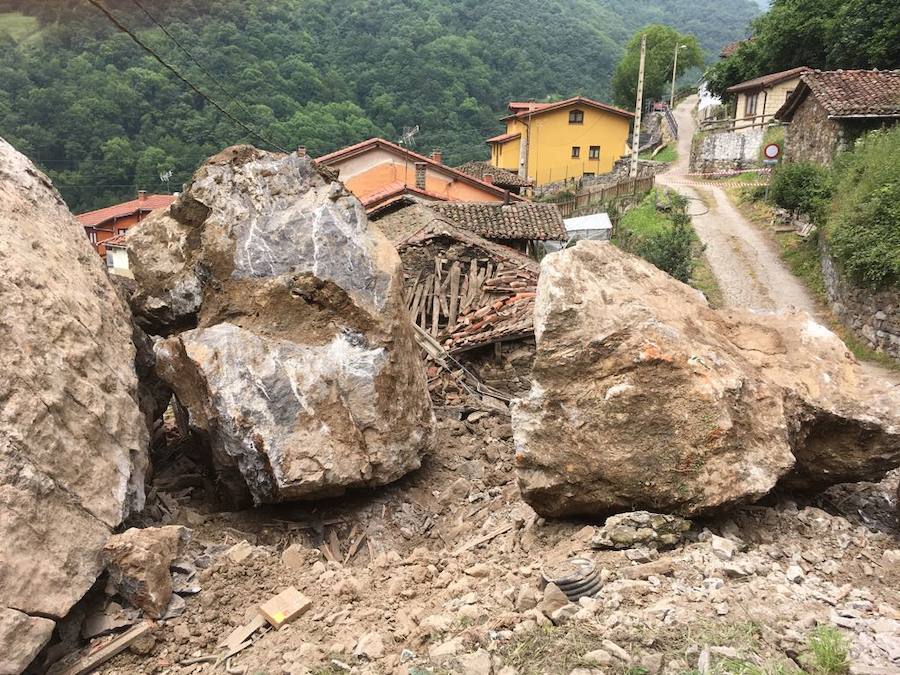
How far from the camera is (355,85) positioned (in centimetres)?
5409

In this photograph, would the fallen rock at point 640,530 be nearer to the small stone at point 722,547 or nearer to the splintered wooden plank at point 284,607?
the small stone at point 722,547

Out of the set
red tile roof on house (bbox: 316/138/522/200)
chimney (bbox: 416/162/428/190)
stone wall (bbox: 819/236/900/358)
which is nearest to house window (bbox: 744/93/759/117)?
red tile roof on house (bbox: 316/138/522/200)

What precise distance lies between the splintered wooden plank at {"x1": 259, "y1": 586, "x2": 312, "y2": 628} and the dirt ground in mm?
84

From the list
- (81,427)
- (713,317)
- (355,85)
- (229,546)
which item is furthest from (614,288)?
(355,85)

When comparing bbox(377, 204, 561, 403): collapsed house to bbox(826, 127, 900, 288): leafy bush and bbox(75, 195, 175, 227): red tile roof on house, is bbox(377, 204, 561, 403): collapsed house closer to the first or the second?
bbox(826, 127, 900, 288): leafy bush

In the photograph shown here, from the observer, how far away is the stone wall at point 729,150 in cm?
3300

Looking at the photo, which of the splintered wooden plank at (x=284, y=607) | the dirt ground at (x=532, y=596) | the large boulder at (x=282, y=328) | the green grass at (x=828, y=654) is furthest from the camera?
the large boulder at (x=282, y=328)

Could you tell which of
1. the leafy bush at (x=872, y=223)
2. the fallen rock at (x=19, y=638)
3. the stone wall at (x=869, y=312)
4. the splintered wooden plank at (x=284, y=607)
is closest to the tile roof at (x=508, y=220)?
the leafy bush at (x=872, y=223)

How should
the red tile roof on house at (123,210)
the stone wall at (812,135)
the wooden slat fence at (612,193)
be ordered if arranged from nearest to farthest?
the stone wall at (812,135) → the wooden slat fence at (612,193) → the red tile roof on house at (123,210)

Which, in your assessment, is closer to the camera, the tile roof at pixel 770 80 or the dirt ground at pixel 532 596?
the dirt ground at pixel 532 596

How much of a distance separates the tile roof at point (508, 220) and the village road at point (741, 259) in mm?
5110

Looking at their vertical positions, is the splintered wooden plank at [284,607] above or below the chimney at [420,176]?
below

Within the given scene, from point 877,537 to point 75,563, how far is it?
6612 mm

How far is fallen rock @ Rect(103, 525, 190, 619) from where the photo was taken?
502cm
